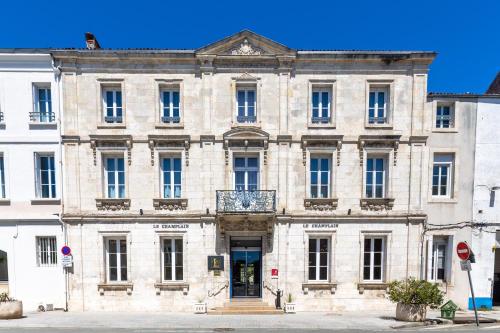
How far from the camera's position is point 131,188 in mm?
12375

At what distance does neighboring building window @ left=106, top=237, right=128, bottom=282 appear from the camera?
41.7 feet

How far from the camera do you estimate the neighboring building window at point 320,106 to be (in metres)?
12.7

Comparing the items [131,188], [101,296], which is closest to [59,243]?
[101,296]

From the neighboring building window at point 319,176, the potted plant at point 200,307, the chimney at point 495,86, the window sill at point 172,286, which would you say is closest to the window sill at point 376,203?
the neighboring building window at point 319,176

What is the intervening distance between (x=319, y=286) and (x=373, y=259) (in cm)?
280

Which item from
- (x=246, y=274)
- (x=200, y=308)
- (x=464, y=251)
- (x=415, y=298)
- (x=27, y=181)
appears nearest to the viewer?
(x=464, y=251)

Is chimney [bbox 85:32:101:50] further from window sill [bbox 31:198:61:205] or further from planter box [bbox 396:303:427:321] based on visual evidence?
planter box [bbox 396:303:427:321]

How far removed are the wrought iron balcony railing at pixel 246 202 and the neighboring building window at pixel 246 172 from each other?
0.63 m

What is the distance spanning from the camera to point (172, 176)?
12625mm

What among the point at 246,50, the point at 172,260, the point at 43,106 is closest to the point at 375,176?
Answer: the point at 246,50

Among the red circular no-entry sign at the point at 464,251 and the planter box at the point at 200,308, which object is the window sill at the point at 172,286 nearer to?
the planter box at the point at 200,308

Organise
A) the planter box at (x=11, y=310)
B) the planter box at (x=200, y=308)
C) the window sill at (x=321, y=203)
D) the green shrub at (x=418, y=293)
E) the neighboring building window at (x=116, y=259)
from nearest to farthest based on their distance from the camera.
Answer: the green shrub at (x=418, y=293)
the planter box at (x=11, y=310)
the planter box at (x=200, y=308)
the window sill at (x=321, y=203)
the neighboring building window at (x=116, y=259)

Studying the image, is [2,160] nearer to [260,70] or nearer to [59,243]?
[59,243]

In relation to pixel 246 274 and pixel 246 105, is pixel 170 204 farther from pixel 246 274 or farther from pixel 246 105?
pixel 246 105
